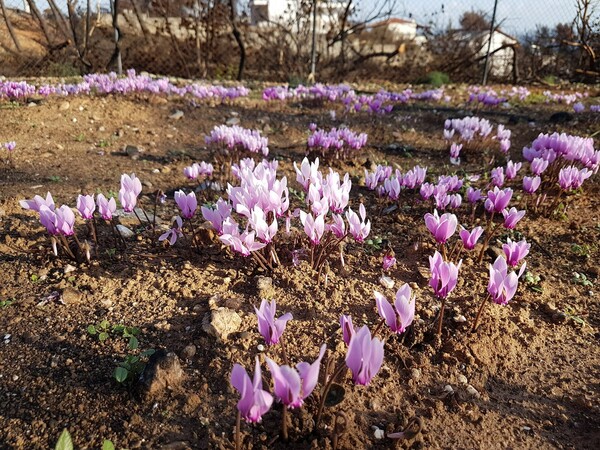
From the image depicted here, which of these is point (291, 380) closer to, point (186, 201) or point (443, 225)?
point (443, 225)

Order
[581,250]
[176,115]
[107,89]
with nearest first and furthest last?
[581,250], [176,115], [107,89]

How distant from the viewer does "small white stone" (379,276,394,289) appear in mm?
2822

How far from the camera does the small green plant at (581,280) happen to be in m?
2.97

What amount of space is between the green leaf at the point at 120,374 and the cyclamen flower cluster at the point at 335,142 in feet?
12.4

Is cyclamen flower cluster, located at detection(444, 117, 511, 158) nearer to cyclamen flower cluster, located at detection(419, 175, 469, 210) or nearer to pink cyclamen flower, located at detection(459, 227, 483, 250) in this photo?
cyclamen flower cluster, located at detection(419, 175, 469, 210)

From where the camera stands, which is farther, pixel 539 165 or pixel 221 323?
pixel 539 165

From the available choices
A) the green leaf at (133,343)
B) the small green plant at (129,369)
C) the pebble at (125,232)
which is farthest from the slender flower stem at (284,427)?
the pebble at (125,232)

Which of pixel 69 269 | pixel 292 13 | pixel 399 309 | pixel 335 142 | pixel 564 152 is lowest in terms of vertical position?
pixel 69 269

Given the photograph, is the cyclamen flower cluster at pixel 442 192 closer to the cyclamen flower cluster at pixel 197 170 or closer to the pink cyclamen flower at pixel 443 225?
the pink cyclamen flower at pixel 443 225

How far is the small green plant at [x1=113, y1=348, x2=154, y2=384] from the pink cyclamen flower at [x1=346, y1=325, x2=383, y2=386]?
0.97m

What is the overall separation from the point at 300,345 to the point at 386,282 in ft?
2.66

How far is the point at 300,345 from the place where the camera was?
90.0 inches

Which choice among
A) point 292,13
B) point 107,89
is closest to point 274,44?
point 292,13

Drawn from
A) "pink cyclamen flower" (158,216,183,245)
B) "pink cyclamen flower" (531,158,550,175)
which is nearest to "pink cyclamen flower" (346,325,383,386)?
"pink cyclamen flower" (158,216,183,245)
